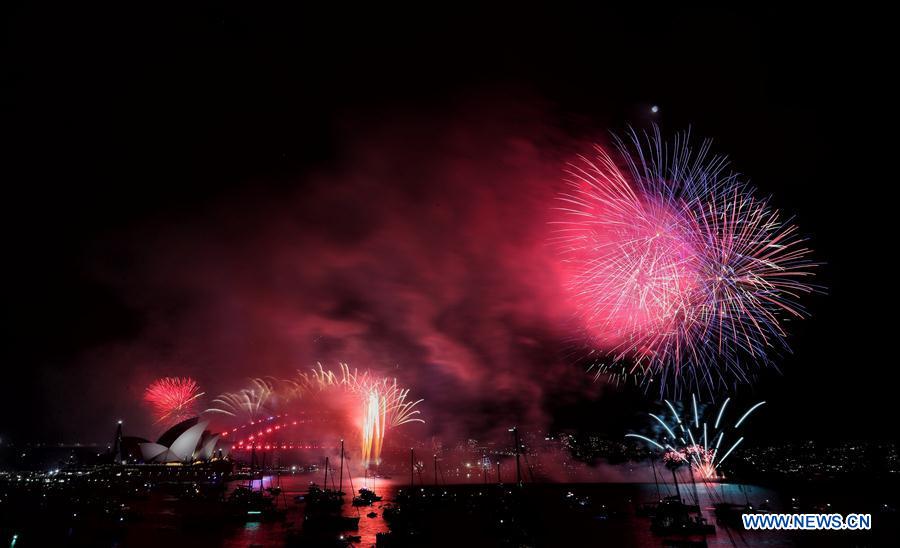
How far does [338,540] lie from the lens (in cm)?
4794

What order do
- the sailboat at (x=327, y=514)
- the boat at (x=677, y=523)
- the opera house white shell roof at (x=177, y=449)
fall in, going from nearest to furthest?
the sailboat at (x=327, y=514), the boat at (x=677, y=523), the opera house white shell roof at (x=177, y=449)

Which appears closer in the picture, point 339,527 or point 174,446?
point 339,527

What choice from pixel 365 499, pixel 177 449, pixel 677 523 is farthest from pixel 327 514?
pixel 177 449

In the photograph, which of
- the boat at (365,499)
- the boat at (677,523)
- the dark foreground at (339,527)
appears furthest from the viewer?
the boat at (365,499)

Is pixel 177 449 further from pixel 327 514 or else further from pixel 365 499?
pixel 327 514

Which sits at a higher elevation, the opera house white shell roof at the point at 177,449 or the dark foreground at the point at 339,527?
the opera house white shell roof at the point at 177,449

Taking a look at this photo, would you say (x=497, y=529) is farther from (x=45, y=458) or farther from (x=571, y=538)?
(x=45, y=458)

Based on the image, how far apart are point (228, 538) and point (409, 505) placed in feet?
108

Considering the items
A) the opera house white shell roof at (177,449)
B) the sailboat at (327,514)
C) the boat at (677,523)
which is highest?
the opera house white shell roof at (177,449)

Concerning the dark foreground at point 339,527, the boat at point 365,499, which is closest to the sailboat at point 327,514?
the dark foreground at point 339,527

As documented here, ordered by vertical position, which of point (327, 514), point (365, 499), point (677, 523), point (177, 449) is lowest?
point (677, 523)

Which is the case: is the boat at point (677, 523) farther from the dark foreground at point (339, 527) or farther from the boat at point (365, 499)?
the boat at point (365, 499)

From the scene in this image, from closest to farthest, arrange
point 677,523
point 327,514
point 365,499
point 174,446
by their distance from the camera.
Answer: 1. point 677,523
2. point 327,514
3. point 365,499
4. point 174,446

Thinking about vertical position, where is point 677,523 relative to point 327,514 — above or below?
below
